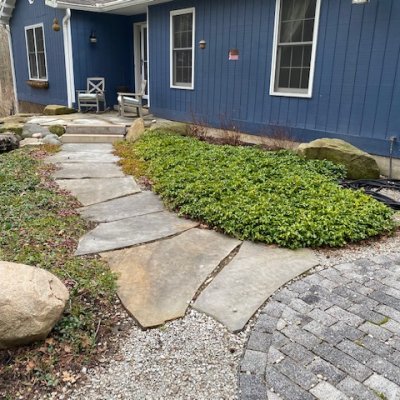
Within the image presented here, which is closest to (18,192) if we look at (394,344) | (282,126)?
(394,344)

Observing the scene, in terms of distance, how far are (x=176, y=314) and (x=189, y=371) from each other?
425 millimetres

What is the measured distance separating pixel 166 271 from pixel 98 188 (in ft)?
7.10

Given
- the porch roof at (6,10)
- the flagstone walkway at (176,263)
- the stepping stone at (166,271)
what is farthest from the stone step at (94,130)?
the porch roof at (6,10)

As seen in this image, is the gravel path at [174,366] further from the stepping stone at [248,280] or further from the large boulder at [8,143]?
the large boulder at [8,143]

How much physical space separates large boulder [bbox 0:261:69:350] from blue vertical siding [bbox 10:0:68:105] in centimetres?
958

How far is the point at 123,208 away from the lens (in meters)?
3.93

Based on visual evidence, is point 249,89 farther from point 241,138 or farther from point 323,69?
point 323,69

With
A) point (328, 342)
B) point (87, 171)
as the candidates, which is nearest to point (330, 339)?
point (328, 342)

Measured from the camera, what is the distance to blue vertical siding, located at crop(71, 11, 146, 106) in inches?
392

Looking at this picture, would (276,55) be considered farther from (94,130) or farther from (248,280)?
(248,280)

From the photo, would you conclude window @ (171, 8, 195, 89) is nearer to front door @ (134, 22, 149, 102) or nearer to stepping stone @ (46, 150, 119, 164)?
front door @ (134, 22, 149, 102)

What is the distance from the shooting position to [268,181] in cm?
422

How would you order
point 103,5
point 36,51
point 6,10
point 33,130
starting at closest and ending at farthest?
point 33,130
point 103,5
point 36,51
point 6,10

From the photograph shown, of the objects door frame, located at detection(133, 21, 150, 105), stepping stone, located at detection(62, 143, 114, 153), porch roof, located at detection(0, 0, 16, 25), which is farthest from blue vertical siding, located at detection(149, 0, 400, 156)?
porch roof, located at detection(0, 0, 16, 25)
